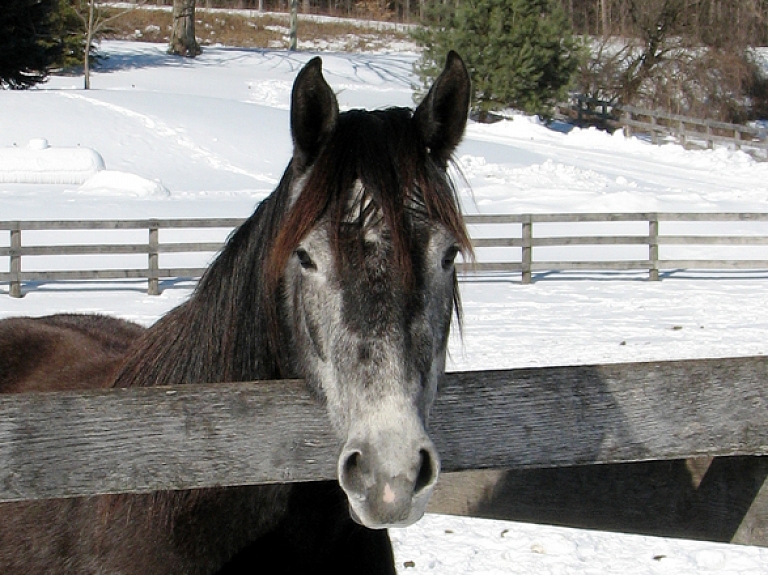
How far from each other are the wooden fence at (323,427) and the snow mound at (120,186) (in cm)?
1962

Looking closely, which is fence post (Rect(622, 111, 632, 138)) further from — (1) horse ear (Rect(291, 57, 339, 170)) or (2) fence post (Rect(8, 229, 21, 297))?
(1) horse ear (Rect(291, 57, 339, 170))

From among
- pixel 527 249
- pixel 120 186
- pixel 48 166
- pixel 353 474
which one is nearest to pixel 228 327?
pixel 353 474

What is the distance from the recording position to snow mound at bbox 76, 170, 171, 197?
68.6 ft

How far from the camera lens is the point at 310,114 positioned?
2.23m

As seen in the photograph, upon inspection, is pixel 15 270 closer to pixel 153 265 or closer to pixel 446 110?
pixel 153 265

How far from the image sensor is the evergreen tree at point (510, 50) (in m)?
33.9

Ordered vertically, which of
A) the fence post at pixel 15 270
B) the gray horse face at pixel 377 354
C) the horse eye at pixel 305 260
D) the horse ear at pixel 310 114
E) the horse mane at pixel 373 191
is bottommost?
the fence post at pixel 15 270

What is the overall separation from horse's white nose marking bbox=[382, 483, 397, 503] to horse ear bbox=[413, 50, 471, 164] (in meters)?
0.95

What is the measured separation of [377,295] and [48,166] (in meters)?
21.9

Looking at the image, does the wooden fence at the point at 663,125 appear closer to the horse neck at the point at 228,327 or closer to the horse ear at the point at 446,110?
the horse ear at the point at 446,110

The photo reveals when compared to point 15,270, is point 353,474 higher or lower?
higher

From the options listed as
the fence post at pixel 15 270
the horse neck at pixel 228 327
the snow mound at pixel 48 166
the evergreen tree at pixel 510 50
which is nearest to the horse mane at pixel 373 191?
the horse neck at pixel 228 327

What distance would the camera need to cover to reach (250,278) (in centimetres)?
246

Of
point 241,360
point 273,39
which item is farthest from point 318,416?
point 273,39
